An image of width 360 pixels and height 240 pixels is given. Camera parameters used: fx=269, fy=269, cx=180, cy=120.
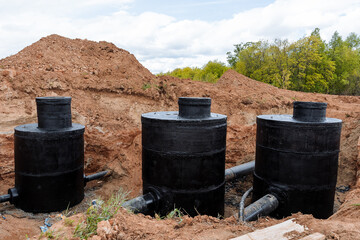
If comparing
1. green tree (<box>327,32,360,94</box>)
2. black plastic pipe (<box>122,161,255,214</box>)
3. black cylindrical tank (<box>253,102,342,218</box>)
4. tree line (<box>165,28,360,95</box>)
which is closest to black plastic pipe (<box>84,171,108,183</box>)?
black plastic pipe (<box>122,161,255,214</box>)

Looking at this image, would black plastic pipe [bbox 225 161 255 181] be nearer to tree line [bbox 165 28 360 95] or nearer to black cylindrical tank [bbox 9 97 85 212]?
black cylindrical tank [bbox 9 97 85 212]

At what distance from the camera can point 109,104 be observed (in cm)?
1012

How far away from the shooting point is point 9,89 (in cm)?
873

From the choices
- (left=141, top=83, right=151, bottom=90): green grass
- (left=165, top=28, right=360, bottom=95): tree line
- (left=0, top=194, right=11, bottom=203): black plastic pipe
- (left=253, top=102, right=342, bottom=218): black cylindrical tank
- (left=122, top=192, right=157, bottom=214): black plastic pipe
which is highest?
(left=165, top=28, right=360, bottom=95): tree line

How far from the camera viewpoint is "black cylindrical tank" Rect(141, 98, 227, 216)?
536cm

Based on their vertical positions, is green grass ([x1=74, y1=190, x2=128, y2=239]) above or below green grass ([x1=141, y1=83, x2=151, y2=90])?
below

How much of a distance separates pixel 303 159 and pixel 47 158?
602cm

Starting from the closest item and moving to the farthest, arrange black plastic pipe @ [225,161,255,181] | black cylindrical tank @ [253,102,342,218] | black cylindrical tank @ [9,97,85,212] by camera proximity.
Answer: black cylindrical tank @ [253,102,342,218] < black cylindrical tank @ [9,97,85,212] < black plastic pipe @ [225,161,255,181]

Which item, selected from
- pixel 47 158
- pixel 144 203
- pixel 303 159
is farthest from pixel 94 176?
pixel 303 159

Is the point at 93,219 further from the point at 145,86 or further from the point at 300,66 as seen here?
the point at 300,66

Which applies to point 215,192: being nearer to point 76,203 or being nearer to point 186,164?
point 186,164

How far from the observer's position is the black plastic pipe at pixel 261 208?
18.2ft

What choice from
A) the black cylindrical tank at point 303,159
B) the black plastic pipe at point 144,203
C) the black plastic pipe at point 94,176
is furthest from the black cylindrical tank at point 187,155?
the black plastic pipe at point 94,176

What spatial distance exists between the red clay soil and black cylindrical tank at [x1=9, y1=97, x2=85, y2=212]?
54 cm
